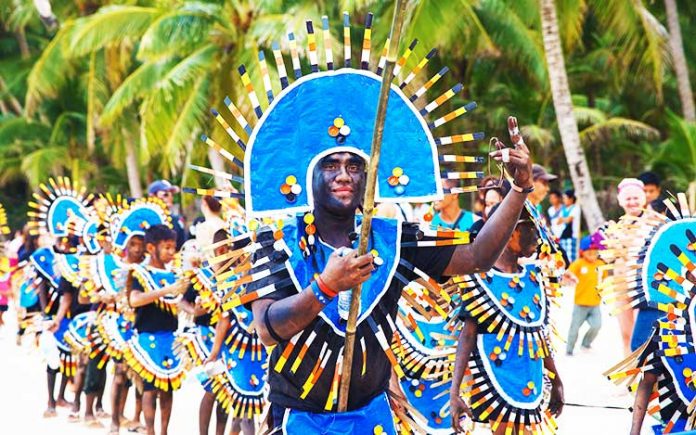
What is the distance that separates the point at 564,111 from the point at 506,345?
9.38m

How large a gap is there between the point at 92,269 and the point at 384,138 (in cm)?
572

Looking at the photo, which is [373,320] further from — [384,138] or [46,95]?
[46,95]

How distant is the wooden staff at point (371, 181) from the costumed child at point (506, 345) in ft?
7.83

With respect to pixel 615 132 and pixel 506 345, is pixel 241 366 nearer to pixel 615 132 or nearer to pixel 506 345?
pixel 506 345

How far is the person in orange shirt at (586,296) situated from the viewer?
1242 cm

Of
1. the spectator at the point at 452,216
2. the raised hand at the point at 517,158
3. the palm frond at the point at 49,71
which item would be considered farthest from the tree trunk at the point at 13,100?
the raised hand at the point at 517,158

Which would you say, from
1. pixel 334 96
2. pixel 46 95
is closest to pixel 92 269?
pixel 334 96

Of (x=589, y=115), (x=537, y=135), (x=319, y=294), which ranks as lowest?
(x=319, y=294)

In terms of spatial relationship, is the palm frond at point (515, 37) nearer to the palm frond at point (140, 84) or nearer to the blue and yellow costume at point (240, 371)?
the palm frond at point (140, 84)

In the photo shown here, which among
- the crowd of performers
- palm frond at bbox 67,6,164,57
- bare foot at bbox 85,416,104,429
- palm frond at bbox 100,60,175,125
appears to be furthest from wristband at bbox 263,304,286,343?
palm frond at bbox 100,60,175,125

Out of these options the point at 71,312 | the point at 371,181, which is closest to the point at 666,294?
the point at 371,181

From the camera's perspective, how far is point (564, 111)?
15.1 m

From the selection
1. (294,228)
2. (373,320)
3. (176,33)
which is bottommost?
(373,320)

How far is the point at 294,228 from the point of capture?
401 centimetres
